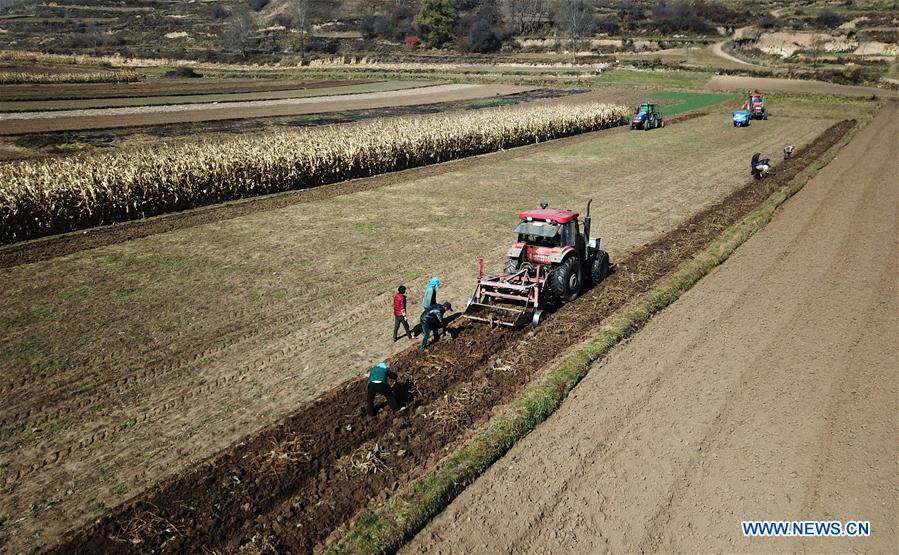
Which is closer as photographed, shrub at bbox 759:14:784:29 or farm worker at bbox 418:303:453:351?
farm worker at bbox 418:303:453:351

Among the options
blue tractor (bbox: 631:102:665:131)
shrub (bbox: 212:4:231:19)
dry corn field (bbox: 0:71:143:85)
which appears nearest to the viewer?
blue tractor (bbox: 631:102:665:131)

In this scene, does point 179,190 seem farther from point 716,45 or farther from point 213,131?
point 716,45

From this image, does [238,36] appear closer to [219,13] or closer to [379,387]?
[219,13]

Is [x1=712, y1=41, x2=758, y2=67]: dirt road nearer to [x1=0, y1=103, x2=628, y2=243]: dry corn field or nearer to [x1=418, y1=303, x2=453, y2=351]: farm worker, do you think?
[x1=0, y1=103, x2=628, y2=243]: dry corn field

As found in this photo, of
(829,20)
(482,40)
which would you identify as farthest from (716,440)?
(829,20)

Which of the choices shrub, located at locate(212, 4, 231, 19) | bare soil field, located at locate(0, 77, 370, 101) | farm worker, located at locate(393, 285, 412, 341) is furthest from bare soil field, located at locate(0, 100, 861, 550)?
shrub, located at locate(212, 4, 231, 19)

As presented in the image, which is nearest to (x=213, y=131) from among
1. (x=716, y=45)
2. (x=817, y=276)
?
(x=817, y=276)
